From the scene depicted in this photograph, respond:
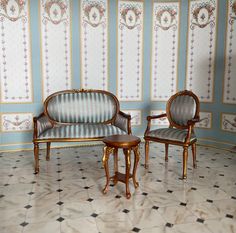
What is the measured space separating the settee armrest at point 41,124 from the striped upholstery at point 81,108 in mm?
144

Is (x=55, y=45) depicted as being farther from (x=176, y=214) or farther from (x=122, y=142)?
(x=176, y=214)

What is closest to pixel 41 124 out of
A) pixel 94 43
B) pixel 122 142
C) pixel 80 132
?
pixel 80 132

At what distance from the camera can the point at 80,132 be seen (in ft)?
14.3

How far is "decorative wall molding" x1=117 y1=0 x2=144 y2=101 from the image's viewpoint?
5.46 m

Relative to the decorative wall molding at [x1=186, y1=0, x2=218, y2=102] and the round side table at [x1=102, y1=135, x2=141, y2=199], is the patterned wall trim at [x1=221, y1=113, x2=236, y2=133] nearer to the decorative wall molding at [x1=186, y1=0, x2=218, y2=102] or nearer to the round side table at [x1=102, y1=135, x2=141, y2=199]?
the decorative wall molding at [x1=186, y1=0, x2=218, y2=102]

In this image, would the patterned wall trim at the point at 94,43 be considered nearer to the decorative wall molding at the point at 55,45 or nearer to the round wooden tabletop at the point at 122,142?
the decorative wall molding at the point at 55,45

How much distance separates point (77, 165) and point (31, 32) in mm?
2343

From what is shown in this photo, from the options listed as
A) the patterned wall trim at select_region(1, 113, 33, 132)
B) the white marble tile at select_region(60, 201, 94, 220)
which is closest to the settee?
the patterned wall trim at select_region(1, 113, 33, 132)

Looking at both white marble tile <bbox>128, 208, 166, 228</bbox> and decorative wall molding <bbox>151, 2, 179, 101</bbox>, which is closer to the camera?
white marble tile <bbox>128, 208, 166, 228</bbox>

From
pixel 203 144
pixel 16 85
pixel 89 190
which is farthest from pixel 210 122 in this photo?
pixel 16 85

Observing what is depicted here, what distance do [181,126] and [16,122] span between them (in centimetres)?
276

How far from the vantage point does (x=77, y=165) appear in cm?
451

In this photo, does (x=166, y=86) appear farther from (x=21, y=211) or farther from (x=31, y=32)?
A: (x=21, y=211)

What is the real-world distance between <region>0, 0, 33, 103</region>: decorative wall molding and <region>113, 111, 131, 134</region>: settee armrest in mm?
1574
